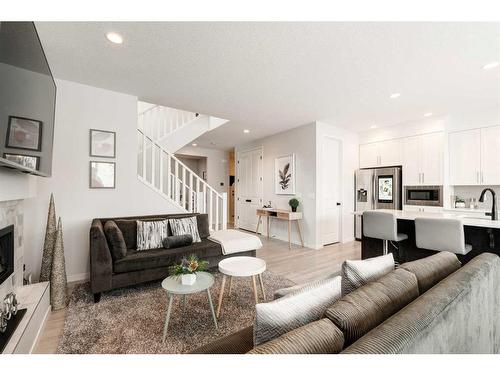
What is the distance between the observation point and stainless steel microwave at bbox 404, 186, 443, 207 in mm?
3936

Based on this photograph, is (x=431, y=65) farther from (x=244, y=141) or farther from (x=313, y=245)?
(x=244, y=141)

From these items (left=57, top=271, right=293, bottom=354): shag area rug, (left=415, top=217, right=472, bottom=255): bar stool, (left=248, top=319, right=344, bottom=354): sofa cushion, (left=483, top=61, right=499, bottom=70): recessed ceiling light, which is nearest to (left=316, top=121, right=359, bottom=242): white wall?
(left=415, top=217, right=472, bottom=255): bar stool

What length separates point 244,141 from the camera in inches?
242

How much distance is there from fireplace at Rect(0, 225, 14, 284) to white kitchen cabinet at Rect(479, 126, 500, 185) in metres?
5.97

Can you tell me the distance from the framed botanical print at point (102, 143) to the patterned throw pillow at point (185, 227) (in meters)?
1.26

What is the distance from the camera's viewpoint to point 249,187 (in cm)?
618

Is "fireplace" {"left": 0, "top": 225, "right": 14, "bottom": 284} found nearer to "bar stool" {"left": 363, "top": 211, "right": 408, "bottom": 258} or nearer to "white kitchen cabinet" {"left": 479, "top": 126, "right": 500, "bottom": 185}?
"bar stool" {"left": 363, "top": 211, "right": 408, "bottom": 258}

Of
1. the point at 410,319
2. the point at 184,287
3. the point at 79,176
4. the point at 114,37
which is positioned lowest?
the point at 184,287

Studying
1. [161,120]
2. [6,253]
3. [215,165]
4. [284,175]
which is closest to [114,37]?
[6,253]

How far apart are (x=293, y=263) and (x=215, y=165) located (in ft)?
15.9

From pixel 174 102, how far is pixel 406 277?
3420mm

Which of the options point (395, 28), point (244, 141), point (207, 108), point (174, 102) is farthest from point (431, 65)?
point (244, 141)

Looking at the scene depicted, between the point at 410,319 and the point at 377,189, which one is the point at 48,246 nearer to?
the point at 410,319
